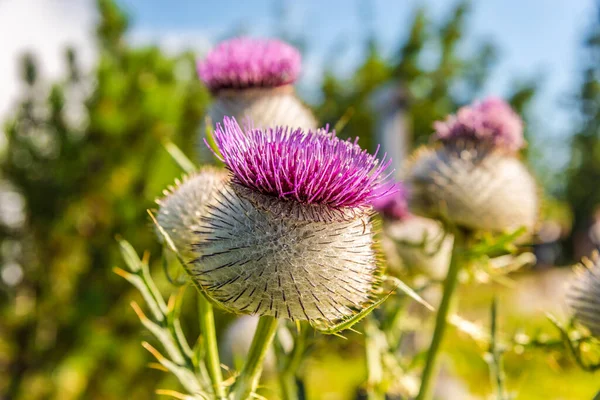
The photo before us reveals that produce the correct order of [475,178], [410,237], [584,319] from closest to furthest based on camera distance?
[584,319]
[475,178]
[410,237]

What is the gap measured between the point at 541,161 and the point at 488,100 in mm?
36477

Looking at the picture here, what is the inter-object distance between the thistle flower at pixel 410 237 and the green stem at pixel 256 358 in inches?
51.0

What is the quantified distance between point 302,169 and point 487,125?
5.78 ft

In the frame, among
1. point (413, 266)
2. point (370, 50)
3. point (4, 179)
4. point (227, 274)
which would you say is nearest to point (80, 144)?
point (4, 179)

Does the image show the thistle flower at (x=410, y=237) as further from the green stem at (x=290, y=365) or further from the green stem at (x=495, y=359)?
the green stem at (x=290, y=365)

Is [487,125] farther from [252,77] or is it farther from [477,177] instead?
[252,77]

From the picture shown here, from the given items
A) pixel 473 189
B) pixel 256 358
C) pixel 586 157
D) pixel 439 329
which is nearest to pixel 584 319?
pixel 439 329

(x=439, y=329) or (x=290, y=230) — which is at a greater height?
(x=290, y=230)

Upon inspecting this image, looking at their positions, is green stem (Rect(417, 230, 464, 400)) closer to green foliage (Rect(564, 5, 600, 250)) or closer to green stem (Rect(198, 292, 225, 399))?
green stem (Rect(198, 292, 225, 399))

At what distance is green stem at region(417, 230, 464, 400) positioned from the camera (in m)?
2.18

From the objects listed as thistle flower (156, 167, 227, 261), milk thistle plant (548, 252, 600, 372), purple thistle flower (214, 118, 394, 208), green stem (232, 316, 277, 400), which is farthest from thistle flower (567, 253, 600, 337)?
thistle flower (156, 167, 227, 261)

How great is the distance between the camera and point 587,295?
2.11 m

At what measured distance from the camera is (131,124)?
345 inches

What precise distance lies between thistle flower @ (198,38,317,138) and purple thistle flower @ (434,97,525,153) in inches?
32.5
